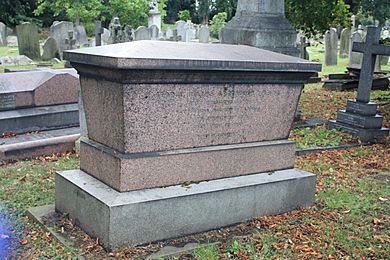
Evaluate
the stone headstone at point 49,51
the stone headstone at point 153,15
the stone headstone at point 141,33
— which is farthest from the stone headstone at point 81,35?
the stone headstone at point 49,51

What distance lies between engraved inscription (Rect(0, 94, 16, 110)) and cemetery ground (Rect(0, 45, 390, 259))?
1647 mm

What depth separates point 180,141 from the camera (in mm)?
3986

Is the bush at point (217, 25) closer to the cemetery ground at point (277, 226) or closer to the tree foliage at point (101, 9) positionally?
the tree foliage at point (101, 9)

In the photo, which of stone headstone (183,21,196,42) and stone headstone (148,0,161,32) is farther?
stone headstone (148,0,161,32)

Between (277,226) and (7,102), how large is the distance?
5.22m

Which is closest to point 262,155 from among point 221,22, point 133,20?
point 133,20

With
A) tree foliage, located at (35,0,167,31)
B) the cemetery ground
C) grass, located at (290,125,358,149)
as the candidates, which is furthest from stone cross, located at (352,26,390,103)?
tree foliage, located at (35,0,167,31)

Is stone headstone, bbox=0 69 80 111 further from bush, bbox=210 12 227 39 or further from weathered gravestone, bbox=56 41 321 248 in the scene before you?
bush, bbox=210 12 227 39

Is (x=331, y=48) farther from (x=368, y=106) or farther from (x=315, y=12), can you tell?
(x=368, y=106)

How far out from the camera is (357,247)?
12.5 feet

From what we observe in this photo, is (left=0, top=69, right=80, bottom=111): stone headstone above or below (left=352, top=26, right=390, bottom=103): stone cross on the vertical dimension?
below

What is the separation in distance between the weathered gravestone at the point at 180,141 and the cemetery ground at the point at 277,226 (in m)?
0.12

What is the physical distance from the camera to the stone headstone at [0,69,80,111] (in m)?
7.71

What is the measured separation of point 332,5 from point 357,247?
9524 millimetres
